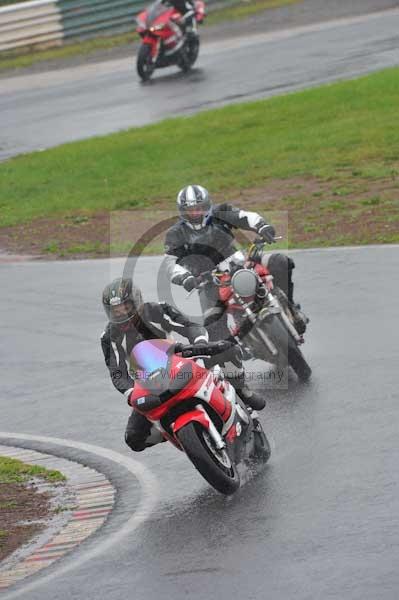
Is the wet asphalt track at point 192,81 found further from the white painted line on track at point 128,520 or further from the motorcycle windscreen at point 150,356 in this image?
the motorcycle windscreen at point 150,356

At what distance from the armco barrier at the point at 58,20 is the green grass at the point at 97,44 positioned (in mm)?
210

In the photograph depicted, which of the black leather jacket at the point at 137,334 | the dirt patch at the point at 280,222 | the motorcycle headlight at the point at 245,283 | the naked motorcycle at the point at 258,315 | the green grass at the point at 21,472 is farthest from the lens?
the dirt patch at the point at 280,222

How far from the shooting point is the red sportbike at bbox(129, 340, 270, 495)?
9.55m

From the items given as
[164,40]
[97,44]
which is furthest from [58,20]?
[164,40]

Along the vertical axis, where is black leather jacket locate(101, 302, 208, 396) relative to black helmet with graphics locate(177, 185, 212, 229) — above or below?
above

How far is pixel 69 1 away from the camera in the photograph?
35.8 metres

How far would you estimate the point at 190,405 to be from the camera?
9.73 m

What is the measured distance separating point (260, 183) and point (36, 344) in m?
8.24

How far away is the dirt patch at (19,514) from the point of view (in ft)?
32.2

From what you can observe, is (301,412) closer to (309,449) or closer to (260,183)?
(309,449)

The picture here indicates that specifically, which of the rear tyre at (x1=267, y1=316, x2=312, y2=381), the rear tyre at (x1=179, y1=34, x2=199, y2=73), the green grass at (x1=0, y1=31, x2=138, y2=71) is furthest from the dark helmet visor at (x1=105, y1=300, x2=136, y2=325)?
the green grass at (x1=0, y1=31, x2=138, y2=71)

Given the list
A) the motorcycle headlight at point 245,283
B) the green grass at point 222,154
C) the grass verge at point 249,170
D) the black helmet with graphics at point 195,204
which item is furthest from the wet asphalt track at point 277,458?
the green grass at point 222,154

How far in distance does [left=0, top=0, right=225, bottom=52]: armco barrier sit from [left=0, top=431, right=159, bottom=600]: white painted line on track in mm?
24665

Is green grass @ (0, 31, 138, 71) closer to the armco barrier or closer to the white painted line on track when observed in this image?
the armco barrier
